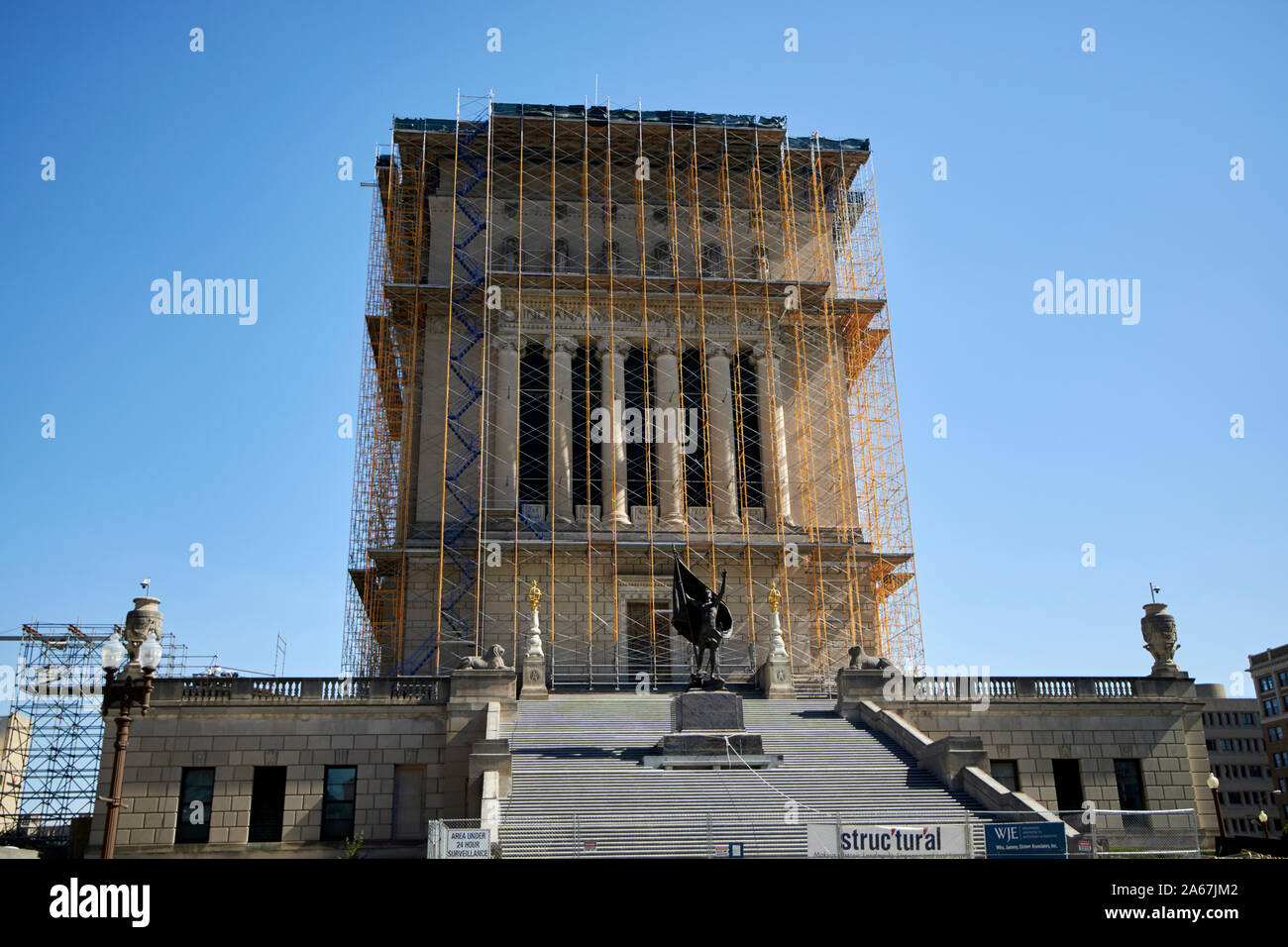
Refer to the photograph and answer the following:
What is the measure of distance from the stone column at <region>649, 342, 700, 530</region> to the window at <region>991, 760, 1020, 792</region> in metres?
15.1

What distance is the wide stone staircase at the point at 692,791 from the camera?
20.8 meters

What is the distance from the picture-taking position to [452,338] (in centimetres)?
4378

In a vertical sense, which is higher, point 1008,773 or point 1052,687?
point 1052,687

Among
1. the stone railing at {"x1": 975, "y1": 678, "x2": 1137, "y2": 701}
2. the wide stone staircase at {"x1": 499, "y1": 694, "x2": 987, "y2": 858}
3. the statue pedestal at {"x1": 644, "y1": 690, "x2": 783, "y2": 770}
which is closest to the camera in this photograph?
the wide stone staircase at {"x1": 499, "y1": 694, "x2": 987, "y2": 858}

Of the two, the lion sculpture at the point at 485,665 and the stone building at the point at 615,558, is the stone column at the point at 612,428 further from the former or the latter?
the lion sculpture at the point at 485,665

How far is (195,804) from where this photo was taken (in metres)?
27.5

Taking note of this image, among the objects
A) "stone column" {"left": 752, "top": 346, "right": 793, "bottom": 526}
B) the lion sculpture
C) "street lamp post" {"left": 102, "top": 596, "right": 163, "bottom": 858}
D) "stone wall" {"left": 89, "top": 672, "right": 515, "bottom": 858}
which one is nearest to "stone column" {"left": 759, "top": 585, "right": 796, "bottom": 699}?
"stone wall" {"left": 89, "top": 672, "right": 515, "bottom": 858}

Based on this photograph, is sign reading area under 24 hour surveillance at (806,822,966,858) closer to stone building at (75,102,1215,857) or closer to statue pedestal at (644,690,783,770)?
stone building at (75,102,1215,857)

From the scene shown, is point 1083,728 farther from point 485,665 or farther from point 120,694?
point 120,694

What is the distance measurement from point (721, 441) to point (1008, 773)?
17.7 metres

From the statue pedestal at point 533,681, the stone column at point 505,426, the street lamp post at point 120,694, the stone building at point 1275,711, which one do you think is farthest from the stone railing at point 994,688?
the stone building at point 1275,711

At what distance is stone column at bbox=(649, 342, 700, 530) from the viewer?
138ft

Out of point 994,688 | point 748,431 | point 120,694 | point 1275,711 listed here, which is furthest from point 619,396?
point 1275,711
